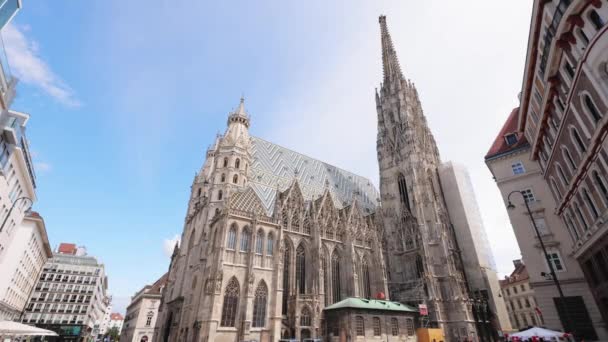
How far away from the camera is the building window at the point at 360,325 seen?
28.9m

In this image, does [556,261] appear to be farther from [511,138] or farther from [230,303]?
[230,303]

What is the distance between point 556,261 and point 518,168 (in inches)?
324

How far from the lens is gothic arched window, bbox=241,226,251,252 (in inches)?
1217

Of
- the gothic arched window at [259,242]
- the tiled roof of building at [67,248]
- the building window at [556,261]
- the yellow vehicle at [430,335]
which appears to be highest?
the tiled roof of building at [67,248]

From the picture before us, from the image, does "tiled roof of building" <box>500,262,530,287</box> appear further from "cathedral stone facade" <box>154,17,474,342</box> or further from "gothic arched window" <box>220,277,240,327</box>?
"gothic arched window" <box>220,277,240,327</box>

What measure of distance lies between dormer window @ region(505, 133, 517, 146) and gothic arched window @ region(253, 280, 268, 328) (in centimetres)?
2762

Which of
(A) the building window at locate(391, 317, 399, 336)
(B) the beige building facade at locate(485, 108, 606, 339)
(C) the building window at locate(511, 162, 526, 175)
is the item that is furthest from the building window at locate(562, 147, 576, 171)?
(A) the building window at locate(391, 317, 399, 336)

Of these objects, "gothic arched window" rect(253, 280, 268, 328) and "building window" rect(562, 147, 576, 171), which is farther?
"gothic arched window" rect(253, 280, 268, 328)

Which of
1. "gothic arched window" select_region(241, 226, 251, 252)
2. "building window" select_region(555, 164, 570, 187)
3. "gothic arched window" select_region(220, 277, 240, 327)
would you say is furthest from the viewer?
"gothic arched window" select_region(241, 226, 251, 252)

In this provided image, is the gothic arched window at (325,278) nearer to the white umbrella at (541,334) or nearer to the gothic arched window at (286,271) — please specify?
the gothic arched window at (286,271)

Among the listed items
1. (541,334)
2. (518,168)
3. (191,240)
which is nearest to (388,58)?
(518,168)

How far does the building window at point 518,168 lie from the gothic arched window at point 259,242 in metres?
25.2

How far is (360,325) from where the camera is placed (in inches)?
1152

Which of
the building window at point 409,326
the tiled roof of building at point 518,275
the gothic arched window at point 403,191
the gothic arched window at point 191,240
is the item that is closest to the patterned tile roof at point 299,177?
the gothic arched window at point 403,191
